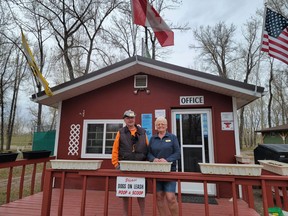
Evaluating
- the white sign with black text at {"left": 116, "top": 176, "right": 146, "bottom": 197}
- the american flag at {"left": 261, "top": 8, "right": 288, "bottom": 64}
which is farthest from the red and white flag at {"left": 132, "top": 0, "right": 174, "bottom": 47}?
the white sign with black text at {"left": 116, "top": 176, "right": 146, "bottom": 197}

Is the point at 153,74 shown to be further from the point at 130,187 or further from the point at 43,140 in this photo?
the point at 43,140

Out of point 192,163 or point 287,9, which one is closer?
point 192,163

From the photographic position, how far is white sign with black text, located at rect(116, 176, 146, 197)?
2010mm

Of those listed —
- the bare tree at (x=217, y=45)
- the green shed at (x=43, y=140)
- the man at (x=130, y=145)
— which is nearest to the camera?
the man at (x=130, y=145)

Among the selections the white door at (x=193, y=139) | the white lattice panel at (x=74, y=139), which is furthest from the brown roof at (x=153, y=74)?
the white lattice panel at (x=74, y=139)

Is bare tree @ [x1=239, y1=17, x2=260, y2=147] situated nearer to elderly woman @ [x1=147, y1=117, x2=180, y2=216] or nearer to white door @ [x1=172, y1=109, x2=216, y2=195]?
white door @ [x1=172, y1=109, x2=216, y2=195]

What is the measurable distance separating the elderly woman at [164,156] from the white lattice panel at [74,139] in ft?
9.26

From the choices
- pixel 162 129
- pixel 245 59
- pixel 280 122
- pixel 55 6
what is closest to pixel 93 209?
pixel 162 129

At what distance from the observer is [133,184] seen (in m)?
2.03

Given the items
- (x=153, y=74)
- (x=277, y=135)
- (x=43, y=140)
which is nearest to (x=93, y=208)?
(x=153, y=74)

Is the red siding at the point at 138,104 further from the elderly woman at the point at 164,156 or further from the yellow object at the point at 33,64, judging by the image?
the elderly woman at the point at 164,156

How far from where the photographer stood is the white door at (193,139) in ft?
14.0

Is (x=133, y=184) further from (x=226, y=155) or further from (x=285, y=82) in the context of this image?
(x=285, y=82)

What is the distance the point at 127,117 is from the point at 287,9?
16194 mm
